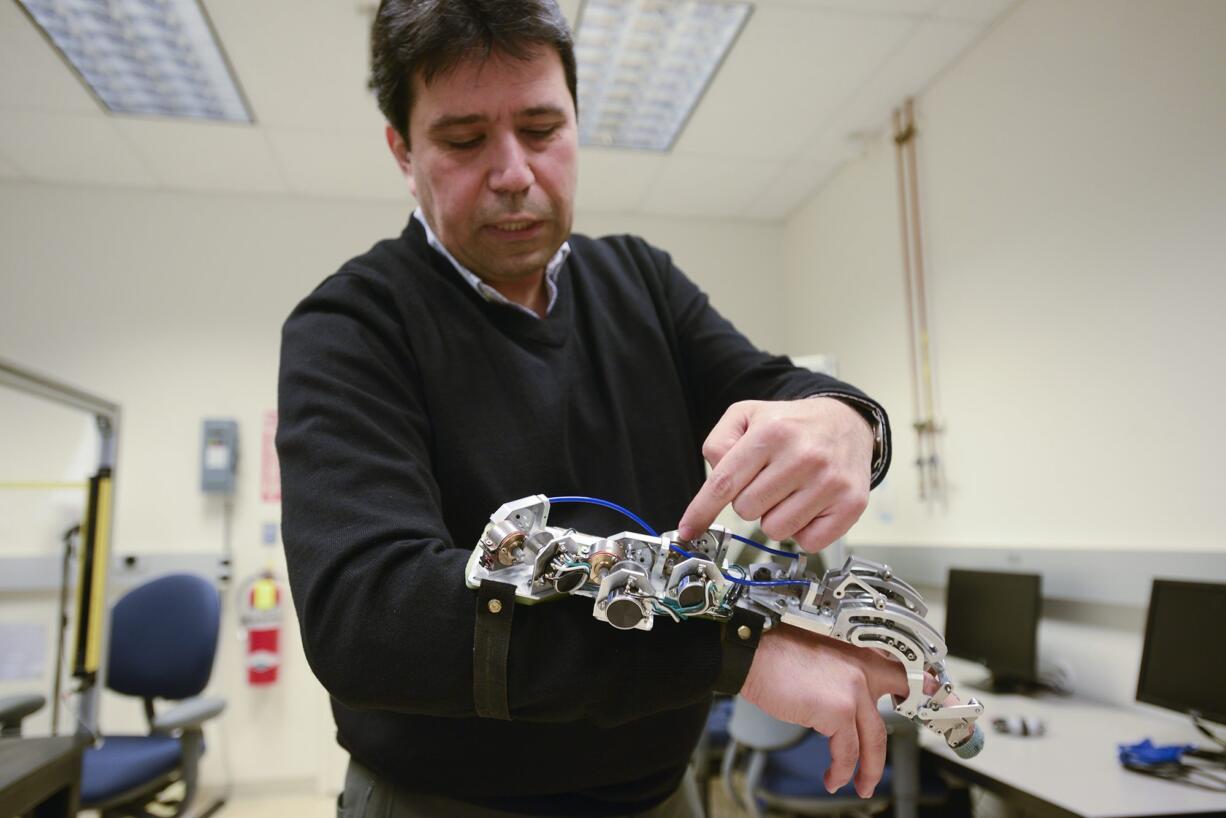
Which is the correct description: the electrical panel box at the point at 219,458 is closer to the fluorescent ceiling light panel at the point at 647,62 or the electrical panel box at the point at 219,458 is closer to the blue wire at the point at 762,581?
the fluorescent ceiling light panel at the point at 647,62

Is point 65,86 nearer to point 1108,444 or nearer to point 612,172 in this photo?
point 612,172

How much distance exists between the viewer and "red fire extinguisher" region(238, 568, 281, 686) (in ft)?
12.5

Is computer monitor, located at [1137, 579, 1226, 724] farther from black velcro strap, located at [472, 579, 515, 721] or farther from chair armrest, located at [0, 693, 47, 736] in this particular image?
chair armrest, located at [0, 693, 47, 736]

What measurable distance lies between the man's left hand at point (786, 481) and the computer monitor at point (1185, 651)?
5.92 feet

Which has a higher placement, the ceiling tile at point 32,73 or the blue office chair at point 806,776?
the ceiling tile at point 32,73

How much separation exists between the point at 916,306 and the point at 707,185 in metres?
1.38

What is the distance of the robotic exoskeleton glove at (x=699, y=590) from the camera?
0.53 meters

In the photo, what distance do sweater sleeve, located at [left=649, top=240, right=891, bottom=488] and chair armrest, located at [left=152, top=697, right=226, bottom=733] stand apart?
8.01ft

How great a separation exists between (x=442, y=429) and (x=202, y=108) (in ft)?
11.1

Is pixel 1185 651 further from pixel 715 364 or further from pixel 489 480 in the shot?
pixel 489 480

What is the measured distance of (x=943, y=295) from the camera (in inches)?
127

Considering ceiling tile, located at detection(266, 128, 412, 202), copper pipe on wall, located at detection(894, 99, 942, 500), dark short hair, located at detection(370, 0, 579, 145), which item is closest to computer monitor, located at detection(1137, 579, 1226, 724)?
copper pipe on wall, located at detection(894, 99, 942, 500)

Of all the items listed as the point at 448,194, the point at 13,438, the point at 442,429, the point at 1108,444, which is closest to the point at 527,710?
the point at 442,429

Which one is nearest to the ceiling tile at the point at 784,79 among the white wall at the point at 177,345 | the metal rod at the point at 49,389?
the white wall at the point at 177,345
